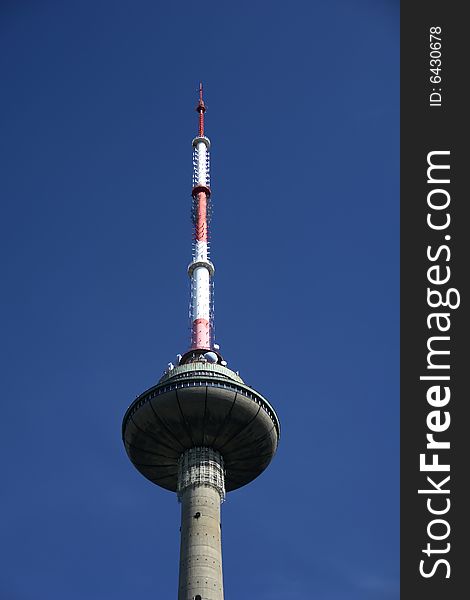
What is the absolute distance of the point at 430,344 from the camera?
3691 cm

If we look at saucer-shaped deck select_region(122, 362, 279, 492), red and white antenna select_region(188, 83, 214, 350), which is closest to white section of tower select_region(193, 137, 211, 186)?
red and white antenna select_region(188, 83, 214, 350)

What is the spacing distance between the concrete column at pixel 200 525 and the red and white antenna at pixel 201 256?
10.8 meters

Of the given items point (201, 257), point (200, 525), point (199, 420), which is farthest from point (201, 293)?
point (200, 525)

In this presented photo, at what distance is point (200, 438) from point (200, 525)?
744 centimetres

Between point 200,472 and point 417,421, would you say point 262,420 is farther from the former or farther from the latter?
point 417,421

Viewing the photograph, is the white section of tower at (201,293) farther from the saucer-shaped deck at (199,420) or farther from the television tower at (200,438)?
the saucer-shaped deck at (199,420)

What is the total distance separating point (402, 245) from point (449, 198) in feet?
9.11

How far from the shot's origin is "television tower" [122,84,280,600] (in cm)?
6581

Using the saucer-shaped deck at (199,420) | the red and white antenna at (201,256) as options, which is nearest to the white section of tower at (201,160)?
the red and white antenna at (201,256)

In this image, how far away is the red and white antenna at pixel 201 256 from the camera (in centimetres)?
7812

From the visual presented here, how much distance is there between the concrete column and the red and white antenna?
10.8 m

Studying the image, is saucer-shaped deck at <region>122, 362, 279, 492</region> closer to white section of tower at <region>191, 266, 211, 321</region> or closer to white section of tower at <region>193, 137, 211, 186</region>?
white section of tower at <region>191, 266, 211, 321</region>

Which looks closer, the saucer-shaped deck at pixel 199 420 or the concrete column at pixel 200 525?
the concrete column at pixel 200 525

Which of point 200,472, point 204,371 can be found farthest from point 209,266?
point 200,472
